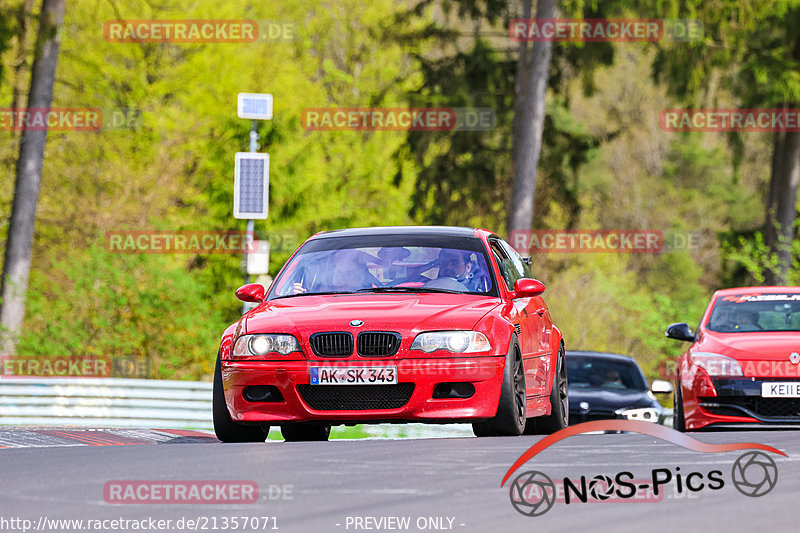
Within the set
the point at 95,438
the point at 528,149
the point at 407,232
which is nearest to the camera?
the point at 407,232

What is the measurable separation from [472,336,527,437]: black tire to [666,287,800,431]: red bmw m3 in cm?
384

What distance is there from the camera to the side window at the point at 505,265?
11.3 m

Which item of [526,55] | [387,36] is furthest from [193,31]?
[526,55]

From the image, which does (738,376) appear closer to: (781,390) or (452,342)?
(781,390)

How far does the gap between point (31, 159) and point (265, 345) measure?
68.0 feet

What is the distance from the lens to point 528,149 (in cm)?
2828

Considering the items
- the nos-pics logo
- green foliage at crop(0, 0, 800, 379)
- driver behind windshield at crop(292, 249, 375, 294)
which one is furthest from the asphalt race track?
green foliage at crop(0, 0, 800, 379)

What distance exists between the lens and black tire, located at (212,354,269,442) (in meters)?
10.2

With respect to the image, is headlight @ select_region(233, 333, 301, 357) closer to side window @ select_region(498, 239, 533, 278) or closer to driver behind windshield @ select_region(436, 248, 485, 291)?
driver behind windshield @ select_region(436, 248, 485, 291)

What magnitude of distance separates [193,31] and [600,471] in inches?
1383

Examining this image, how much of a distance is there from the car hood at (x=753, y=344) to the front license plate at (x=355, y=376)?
5115 millimetres

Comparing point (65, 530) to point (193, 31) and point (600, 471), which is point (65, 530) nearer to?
point (600, 471)

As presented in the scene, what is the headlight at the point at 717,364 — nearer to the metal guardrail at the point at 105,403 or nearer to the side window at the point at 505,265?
the side window at the point at 505,265

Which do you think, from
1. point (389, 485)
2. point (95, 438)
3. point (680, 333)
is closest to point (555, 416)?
point (680, 333)
